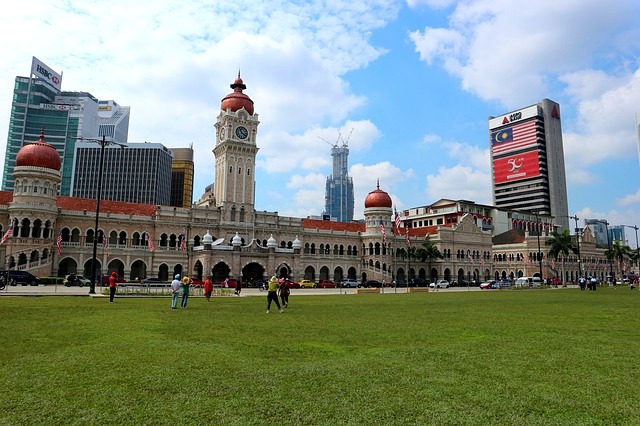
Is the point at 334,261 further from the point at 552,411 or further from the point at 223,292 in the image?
the point at 552,411

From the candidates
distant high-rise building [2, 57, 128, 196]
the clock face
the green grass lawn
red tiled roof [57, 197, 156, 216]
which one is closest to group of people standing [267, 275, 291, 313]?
the green grass lawn

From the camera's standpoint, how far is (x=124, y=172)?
14250 cm

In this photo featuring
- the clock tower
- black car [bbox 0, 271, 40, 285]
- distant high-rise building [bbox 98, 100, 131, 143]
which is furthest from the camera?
distant high-rise building [bbox 98, 100, 131, 143]

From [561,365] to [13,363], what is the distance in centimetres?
1025

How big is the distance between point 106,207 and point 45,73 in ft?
353

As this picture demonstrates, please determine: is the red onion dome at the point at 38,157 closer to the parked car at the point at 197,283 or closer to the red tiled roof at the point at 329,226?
the parked car at the point at 197,283

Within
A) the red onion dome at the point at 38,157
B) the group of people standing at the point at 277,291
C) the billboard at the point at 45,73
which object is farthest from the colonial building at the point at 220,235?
the billboard at the point at 45,73

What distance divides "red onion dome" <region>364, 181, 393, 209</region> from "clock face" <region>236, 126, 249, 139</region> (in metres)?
23.4

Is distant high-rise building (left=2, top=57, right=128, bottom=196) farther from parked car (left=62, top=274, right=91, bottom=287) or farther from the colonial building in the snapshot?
parked car (left=62, top=274, right=91, bottom=287)

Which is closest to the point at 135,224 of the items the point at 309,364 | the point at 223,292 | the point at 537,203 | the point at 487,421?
the point at 223,292

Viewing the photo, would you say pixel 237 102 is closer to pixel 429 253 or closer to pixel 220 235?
pixel 220 235

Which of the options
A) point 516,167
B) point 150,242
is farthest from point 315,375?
point 516,167

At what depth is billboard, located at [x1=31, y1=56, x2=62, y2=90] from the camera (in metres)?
140

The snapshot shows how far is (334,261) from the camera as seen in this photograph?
74062mm
